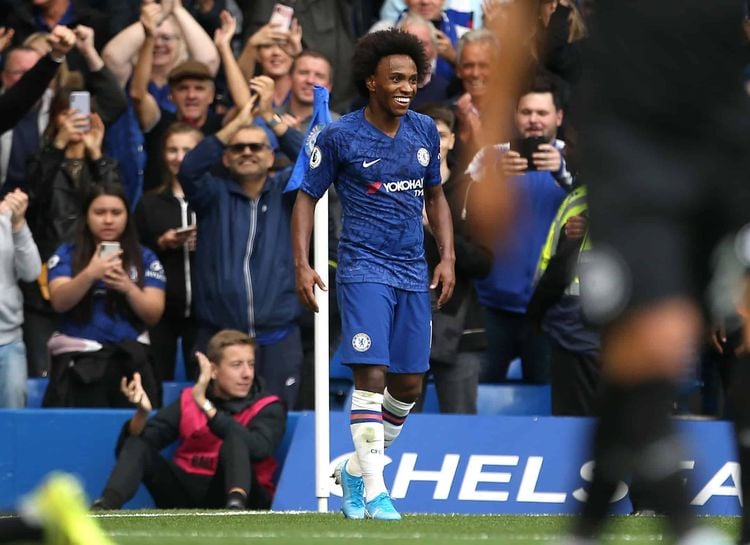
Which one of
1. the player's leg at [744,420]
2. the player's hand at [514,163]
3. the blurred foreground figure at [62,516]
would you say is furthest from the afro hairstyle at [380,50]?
the blurred foreground figure at [62,516]

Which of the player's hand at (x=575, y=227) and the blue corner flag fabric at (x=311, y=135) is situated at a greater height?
the blue corner flag fabric at (x=311, y=135)

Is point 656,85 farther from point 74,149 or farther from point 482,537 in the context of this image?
point 74,149

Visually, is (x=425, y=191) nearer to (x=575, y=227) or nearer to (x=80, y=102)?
(x=575, y=227)

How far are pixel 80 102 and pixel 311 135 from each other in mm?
3230

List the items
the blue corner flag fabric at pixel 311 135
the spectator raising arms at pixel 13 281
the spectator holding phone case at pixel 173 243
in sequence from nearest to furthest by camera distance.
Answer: the blue corner flag fabric at pixel 311 135 < the spectator raising arms at pixel 13 281 < the spectator holding phone case at pixel 173 243

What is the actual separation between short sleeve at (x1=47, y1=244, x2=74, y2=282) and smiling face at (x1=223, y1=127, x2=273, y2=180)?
1273 millimetres

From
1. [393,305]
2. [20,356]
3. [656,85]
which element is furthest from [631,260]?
[20,356]

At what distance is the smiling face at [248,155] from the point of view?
457 inches

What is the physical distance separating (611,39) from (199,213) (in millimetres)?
7109

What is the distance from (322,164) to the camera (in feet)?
29.0

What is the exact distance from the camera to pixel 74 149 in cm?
1216

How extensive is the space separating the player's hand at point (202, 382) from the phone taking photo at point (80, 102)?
7.72 ft

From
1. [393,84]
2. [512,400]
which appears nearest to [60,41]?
[393,84]

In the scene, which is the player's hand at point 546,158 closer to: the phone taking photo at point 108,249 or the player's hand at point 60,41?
the phone taking photo at point 108,249
